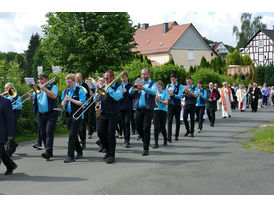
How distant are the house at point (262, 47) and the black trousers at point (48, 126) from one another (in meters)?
75.9

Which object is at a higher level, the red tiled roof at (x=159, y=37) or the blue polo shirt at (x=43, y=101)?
the red tiled roof at (x=159, y=37)

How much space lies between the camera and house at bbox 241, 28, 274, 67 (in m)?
79.4

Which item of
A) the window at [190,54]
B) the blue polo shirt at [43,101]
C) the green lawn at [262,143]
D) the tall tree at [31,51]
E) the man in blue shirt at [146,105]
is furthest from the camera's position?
the tall tree at [31,51]

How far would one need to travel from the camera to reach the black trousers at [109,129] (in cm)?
855

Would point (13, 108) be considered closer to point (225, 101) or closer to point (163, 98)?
point (163, 98)

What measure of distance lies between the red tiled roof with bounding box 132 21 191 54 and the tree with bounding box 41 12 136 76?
3519 centimetres

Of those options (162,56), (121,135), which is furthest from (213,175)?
(162,56)

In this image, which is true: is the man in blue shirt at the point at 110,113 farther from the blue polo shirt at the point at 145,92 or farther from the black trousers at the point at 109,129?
the blue polo shirt at the point at 145,92

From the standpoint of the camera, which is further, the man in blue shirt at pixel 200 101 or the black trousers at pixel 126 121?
the man in blue shirt at pixel 200 101

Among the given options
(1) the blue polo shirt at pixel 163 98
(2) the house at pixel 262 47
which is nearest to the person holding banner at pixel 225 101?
(1) the blue polo shirt at pixel 163 98

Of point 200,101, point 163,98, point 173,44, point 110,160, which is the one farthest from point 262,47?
point 110,160

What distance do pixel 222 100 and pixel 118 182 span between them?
1497cm

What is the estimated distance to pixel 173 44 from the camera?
66.8 m
